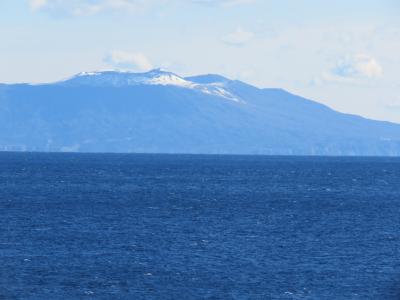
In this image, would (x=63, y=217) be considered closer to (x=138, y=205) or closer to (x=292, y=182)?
(x=138, y=205)

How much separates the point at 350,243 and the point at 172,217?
74.7ft

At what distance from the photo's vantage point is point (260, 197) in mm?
121438

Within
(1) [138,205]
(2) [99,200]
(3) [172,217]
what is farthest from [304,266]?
(2) [99,200]

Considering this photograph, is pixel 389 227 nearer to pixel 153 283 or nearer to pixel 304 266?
pixel 304 266

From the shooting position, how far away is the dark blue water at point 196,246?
173ft

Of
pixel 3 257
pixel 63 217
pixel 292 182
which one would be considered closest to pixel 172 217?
pixel 63 217

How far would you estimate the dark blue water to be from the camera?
52.8 m

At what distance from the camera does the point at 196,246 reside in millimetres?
68188

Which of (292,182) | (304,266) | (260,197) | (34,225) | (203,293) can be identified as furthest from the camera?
(292,182)

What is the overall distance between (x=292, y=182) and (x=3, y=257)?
354 feet

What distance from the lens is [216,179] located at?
567ft

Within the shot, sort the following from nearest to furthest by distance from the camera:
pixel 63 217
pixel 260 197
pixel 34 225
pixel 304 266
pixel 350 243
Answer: pixel 304 266 → pixel 350 243 → pixel 34 225 → pixel 63 217 → pixel 260 197

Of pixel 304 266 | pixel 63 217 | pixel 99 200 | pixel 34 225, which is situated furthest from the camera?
pixel 99 200

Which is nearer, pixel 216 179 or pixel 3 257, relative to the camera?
pixel 3 257
